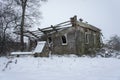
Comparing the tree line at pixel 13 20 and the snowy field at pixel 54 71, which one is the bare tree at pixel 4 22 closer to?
the tree line at pixel 13 20

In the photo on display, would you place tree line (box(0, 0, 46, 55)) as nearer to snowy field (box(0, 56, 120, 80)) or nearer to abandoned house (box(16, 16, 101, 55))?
abandoned house (box(16, 16, 101, 55))

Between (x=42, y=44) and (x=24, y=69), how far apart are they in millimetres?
8630

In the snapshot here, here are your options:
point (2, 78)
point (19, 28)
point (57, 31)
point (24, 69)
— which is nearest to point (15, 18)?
point (19, 28)

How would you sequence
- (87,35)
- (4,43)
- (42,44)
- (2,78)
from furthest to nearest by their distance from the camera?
(87,35) → (4,43) → (42,44) → (2,78)

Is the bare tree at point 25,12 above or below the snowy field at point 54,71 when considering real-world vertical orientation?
above

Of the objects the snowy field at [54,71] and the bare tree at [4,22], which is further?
the bare tree at [4,22]

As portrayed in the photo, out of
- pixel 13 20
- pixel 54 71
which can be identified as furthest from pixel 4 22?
pixel 54 71

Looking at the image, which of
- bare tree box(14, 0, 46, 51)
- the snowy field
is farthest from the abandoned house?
the snowy field

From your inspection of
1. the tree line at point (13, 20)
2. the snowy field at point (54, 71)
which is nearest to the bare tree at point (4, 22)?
the tree line at point (13, 20)

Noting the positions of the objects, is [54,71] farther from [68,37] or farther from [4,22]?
[68,37]

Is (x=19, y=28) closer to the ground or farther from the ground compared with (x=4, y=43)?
farther from the ground

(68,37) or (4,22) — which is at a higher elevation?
(4,22)

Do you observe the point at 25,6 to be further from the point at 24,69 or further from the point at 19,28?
the point at 24,69

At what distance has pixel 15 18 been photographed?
21.7 meters
